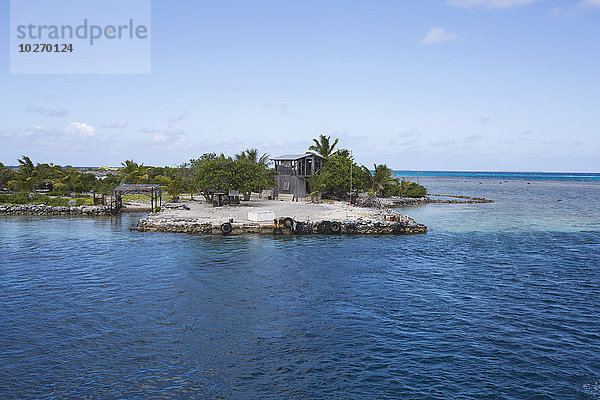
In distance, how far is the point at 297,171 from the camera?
208 ft

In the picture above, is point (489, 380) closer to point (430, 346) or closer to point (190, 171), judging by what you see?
point (430, 346)

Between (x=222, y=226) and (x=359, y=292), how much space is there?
19.3 metres

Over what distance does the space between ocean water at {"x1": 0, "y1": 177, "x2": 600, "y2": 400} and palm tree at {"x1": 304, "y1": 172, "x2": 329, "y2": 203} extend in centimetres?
2542

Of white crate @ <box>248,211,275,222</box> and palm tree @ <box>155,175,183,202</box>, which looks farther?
Answer: palm tree @ <box>155,175,183,202</box>

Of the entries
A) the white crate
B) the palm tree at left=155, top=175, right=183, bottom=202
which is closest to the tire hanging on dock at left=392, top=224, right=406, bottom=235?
the white crate

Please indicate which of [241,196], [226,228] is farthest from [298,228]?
[241,196]

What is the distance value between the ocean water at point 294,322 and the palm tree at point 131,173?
3308cm

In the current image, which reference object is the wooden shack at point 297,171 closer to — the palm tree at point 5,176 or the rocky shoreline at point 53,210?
the rocky shoreline at point 53,210

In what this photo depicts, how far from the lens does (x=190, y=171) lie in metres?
63.4

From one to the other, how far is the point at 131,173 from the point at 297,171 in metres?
26.3

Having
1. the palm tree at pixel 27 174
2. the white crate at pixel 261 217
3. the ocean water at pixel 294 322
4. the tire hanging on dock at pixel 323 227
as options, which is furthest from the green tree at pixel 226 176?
the palm tree at pixel 27 174

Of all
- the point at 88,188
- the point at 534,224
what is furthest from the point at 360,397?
the point at 88,188

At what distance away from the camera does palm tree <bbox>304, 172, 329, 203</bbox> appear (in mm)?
58688

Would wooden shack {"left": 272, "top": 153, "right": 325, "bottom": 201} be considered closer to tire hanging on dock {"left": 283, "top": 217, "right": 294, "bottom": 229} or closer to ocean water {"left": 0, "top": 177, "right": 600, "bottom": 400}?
tire hanging on dock {"left": 283, "top": 217, "right": 294, "bottom": 229}
